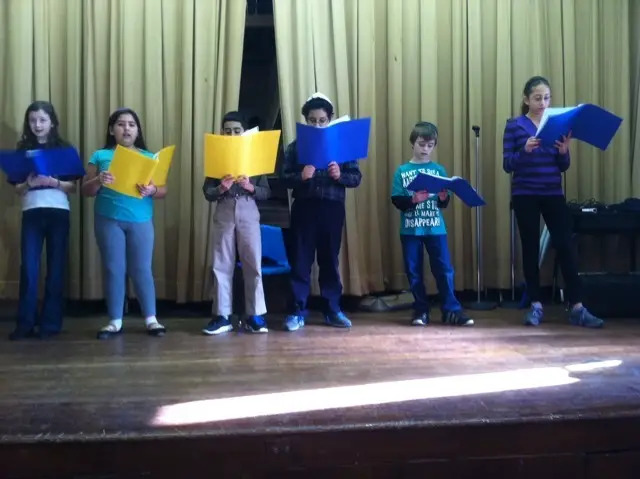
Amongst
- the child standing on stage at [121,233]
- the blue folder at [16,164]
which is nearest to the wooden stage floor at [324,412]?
the child standing on stage at [121,233]

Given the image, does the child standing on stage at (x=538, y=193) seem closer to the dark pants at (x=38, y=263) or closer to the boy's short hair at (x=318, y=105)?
the boy's short hair at (x=318, y=105)

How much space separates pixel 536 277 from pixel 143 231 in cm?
182

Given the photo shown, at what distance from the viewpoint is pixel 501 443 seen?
178 cm

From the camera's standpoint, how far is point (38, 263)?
10.3 ft

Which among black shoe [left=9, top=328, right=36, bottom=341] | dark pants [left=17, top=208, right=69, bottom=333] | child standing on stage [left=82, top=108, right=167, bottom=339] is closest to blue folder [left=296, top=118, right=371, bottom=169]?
child standing on stage [left=82, top=108, right=167, bottom=339]

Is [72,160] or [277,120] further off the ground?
[277,120]

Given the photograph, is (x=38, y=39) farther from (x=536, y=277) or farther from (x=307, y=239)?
(x=536, y=277)

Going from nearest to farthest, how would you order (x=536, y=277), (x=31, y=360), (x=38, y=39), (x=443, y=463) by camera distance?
(x=443, y=463), (x=31, y=360), (x=536, y=277), (x=38, y=39)

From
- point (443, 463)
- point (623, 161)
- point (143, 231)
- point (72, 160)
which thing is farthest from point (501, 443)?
point (623, 161)

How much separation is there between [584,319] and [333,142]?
1.40m

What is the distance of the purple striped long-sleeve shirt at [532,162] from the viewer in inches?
128

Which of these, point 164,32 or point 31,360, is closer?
point 31,360

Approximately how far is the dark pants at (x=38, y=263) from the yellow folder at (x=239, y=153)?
74cm

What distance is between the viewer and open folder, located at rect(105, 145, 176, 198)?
291 centimetres
